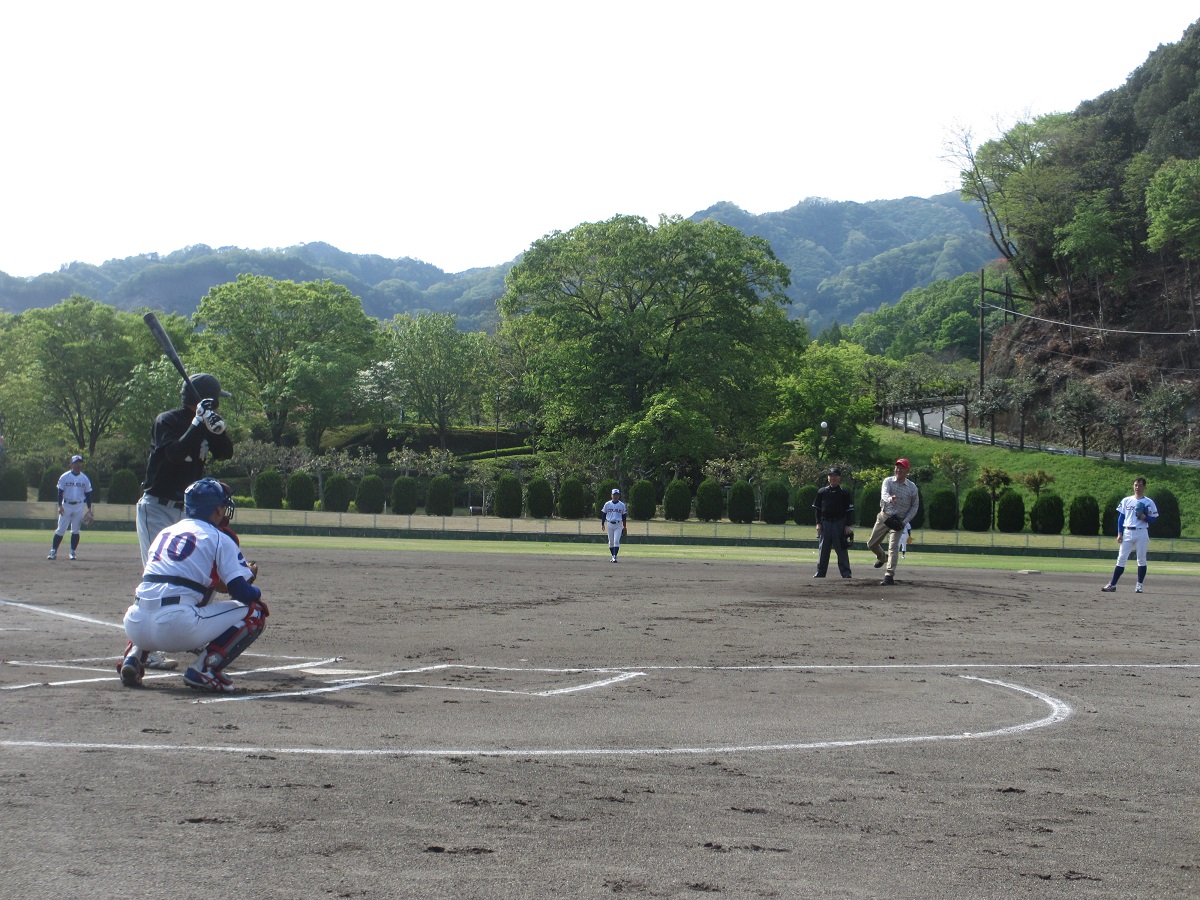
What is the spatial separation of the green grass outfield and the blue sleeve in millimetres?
20875

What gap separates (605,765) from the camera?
6.59 m

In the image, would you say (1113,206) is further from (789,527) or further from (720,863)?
(720,863)

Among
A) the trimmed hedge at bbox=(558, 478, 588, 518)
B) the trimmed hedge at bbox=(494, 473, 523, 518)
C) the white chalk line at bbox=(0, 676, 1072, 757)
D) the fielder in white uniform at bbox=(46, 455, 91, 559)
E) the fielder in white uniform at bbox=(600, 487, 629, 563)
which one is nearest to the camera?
the white chalk line at bbox=(0, 676, 1072, 757)

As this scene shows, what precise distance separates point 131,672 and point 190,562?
3.45 feet

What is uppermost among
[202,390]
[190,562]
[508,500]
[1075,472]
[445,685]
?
[1075,472]

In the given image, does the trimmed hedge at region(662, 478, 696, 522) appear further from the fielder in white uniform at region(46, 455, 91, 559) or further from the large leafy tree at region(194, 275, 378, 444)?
the large leafy tree at region(194, 275, 378, 444)

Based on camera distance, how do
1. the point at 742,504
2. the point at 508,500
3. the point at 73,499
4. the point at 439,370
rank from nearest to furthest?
1. the point at 73,499
2. the point at 742,504
3. the point at 508,500
4. the point at 439,370

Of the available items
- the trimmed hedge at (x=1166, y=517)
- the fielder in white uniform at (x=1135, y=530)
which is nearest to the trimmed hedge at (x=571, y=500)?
the trimmed hedge at (x=1166, y=517)

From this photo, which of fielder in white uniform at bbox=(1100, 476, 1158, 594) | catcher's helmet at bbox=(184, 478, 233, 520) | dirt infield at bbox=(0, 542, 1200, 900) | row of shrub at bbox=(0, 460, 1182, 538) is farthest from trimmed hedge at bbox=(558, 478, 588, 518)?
catcher's helmet at bbox=(184, 478, 233, 520)

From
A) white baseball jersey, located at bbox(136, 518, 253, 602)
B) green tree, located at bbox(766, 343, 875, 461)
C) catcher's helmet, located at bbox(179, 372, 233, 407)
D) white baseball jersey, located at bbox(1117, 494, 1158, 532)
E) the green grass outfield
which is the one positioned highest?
green tree, located at bbox(766, 343, 875, 461)

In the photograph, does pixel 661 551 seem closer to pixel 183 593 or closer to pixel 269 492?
pixel 269 492

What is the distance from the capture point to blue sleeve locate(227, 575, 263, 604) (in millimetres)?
8703

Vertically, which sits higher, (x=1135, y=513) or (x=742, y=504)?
(x=1135, y=513)

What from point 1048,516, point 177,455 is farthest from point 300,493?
point 177,455
